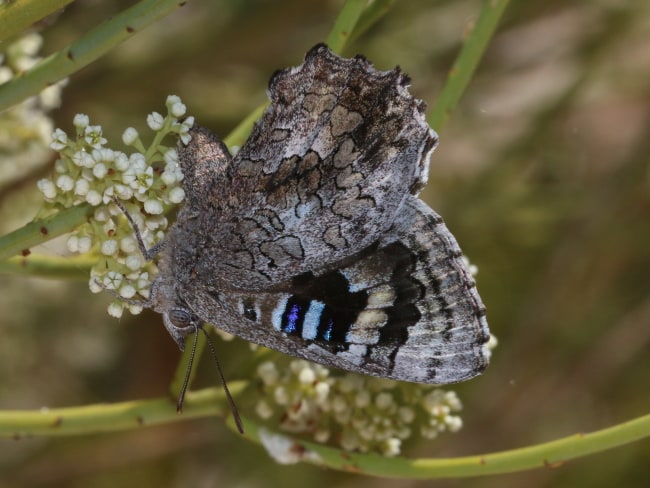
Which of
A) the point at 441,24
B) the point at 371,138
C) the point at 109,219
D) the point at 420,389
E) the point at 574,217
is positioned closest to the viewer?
the point at 109,219

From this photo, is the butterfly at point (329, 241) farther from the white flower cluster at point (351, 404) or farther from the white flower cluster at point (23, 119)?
the white flower cluster at point (23, 119)

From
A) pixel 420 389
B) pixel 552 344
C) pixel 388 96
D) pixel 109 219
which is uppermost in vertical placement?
pixel 388 96

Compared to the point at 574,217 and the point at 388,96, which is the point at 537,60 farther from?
the point at 388,96

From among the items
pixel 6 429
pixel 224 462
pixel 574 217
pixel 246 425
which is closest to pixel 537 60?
pixel 574 217

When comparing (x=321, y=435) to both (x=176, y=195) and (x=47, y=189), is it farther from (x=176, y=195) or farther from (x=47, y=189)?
(x=47, y=189)

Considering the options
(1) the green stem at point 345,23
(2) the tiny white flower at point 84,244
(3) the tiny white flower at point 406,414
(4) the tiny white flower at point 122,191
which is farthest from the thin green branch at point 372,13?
(3) the tiny white flower at point 406,414

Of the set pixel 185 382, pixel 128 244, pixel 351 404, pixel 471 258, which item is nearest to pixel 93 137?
pixel 128 244

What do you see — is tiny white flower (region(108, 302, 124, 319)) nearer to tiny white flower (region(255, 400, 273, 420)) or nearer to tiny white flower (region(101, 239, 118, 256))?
tiny white flower (region(101, 239, 118, 256))
